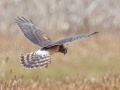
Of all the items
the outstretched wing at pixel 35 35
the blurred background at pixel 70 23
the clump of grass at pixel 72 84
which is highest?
the blurred background at pixel 70 23

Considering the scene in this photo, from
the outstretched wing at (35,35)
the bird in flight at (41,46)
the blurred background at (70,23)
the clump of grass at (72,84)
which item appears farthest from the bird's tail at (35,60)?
the blurred background at (70,23)

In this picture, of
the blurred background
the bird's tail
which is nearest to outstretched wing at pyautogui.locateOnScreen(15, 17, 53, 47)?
the bird's tail

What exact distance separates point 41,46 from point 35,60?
43cm

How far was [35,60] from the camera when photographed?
5.60 m

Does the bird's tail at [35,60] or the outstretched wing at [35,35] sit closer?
the bird's tail at [35,60]

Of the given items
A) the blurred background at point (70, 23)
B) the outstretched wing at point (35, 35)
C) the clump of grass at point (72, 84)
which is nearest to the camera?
the outstretched wing at point (35, 35)

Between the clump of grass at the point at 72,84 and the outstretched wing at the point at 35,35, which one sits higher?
the outstretched wing at the point at 35,35

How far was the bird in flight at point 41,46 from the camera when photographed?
551 cm

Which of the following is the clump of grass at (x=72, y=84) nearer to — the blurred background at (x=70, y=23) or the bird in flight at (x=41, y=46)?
the bird in flight at (x=41, y=46)

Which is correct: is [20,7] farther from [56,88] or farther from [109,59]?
[56,88]

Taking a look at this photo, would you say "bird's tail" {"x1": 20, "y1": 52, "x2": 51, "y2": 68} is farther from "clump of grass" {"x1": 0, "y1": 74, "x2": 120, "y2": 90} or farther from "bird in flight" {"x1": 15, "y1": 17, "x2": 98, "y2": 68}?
"clump of grass" {"x1": 0, "y1": 74, "x2": 120, "y2": 90}

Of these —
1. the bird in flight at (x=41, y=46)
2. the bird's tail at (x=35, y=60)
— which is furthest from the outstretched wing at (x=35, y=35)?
the bird's tail at (x=35, y=60)

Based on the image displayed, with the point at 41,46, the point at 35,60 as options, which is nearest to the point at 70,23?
the point at 41,46

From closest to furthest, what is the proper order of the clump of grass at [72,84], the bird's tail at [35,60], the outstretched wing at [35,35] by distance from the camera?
the bird's tail at [35,60] < the outstretched wing at [35,35] < the clump of grass at [72,84]
